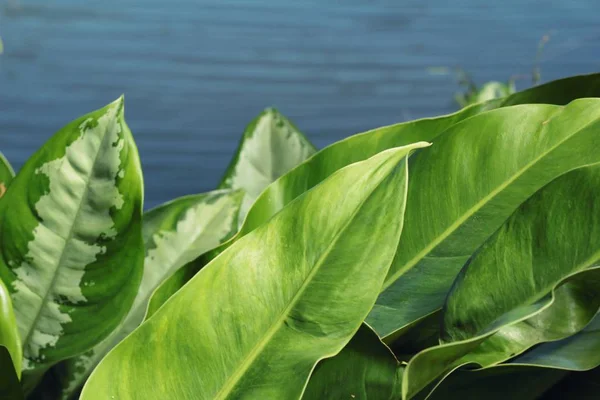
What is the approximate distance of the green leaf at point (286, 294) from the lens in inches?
12.6

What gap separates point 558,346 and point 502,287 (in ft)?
0.12

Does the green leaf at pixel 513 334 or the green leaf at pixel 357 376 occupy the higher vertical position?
the green leaf at pixel 513 334

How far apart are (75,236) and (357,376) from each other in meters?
0.16

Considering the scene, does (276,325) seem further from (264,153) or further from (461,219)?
(264,153)

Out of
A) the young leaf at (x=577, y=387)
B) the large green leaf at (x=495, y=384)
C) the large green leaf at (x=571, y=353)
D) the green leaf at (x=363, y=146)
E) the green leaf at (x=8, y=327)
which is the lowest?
the young leaf at (x=577, y=387)

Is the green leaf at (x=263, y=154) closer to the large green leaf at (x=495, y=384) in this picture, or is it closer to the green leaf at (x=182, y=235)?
the green leaf at (x=182, y=235)

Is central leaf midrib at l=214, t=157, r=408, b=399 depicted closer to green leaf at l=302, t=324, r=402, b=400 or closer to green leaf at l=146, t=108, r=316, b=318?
green leaf at l=302, t=324, r=402, b=400

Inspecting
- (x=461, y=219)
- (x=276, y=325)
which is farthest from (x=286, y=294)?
(x=461, y=219)

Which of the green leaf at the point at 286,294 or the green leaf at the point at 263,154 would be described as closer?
the green leaf at the point at 286,294

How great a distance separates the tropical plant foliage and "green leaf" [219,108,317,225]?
9cm

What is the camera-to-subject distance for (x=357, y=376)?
35 centimetres

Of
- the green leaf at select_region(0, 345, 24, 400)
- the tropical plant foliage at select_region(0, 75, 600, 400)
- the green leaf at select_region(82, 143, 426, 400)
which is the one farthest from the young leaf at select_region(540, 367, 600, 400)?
the green leaf at select_region(0, 345, 24, 400)

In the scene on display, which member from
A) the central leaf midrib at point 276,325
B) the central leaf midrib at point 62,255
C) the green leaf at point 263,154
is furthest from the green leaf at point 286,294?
the green leaf at point 263,154

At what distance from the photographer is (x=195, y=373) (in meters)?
0.32
